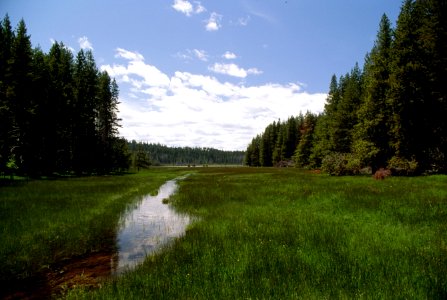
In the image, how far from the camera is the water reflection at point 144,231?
31.1 feet

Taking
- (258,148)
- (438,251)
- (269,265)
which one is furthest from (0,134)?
(258,148)

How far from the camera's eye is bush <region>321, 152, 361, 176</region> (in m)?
38.4

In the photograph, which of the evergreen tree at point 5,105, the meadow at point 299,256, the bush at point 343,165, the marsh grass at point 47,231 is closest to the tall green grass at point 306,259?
the meadow at point 299,256

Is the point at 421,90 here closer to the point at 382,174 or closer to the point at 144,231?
the point at 382,174

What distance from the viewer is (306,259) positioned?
7.82 meters

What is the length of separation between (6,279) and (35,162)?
37.9m

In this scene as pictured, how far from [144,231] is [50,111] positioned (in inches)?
1484

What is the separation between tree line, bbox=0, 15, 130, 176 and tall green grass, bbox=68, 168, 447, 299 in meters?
31.6

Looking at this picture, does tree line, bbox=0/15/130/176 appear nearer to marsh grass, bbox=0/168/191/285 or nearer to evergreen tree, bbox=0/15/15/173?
evergreen tree, bbox=0/15/15/173

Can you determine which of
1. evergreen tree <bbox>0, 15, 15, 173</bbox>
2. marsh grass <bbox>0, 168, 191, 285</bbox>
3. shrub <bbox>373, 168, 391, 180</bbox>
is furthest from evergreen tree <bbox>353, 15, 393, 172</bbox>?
evergreen tree <bbox>0, 15, 15, 173</bbox>

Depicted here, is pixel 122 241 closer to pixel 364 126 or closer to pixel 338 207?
pixel 338 207

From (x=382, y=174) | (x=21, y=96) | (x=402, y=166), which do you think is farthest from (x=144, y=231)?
(x=21, y=96)

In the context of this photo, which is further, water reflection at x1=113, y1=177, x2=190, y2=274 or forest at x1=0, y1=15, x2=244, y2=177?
forest at x1=0, y1=15, x2=244, y2=177

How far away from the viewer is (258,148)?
135250 millimetres
